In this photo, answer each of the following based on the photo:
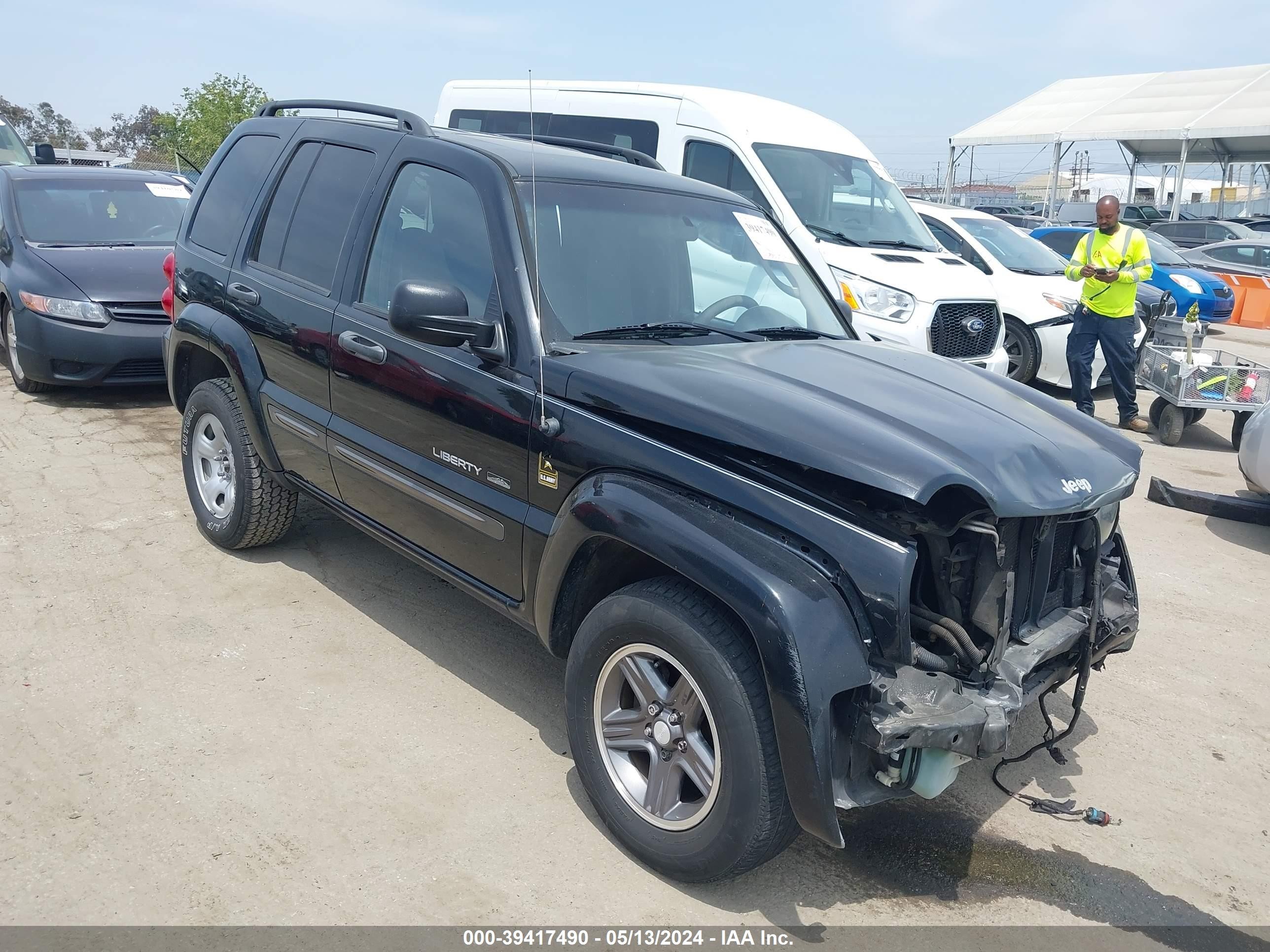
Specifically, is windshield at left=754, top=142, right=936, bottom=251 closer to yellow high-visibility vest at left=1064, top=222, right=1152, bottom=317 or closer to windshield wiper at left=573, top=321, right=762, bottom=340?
yellow high-visibility vest at left=1064, top=222, right=1152, bottom=317

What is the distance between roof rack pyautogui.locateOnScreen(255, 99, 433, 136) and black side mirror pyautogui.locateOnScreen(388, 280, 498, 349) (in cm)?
102

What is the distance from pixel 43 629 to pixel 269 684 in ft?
3.68

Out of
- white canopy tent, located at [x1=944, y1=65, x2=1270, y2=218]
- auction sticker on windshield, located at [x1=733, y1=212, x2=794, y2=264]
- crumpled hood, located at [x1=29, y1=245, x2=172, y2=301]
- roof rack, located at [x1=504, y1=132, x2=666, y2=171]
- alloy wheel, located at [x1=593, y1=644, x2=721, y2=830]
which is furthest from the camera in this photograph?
white canopy tent, located at [x1=944, y1=65, x2=1270, y2=218]

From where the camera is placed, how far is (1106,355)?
30.4 feet

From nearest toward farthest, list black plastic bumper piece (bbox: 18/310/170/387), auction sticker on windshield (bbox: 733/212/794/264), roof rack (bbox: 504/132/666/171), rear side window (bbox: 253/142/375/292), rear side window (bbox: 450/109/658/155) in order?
rear side window (bbox: 253/142/375/292) < auction sticker on windshield (bbox: 733/212/794/264) < roof rack (bbox: 504/132/666/171) < black plastic bumper piece (bbox: 18/310/170/387) < rear side window (bbox: 450/109/658/155)

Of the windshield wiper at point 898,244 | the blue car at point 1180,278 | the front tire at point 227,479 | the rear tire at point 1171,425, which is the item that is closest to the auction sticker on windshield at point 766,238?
the front tire at point 227,479

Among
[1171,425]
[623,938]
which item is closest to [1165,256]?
[1171,425]

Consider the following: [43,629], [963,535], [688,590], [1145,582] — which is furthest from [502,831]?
[1145,582]

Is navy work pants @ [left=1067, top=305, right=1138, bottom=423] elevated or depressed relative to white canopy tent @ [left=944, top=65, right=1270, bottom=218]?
depressed

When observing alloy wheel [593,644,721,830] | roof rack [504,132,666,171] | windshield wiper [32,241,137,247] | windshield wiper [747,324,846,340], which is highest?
roof rack [504,132,666,171]

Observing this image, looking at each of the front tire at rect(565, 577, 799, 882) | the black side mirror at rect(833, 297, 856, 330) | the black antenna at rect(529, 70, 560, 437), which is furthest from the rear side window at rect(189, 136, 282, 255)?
the front tire at rect(565, 577, 799, 882)

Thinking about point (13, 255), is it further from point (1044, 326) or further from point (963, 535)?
point (1044, 326)

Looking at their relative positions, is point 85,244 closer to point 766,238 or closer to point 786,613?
point 766,238

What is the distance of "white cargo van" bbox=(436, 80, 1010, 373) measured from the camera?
834cm
